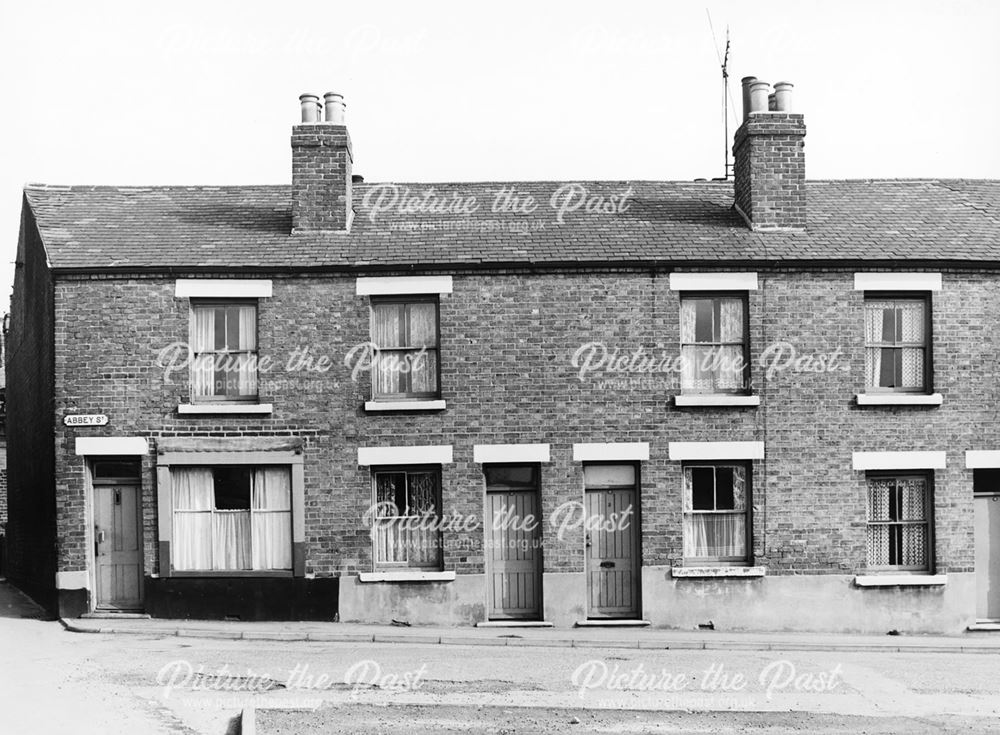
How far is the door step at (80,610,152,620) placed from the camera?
16156 mm

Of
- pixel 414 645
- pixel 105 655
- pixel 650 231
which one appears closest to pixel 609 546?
pixel 414 645

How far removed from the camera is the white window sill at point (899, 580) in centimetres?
1633

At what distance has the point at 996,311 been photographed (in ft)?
55.3

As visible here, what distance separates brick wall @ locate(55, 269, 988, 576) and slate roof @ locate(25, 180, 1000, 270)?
47cm

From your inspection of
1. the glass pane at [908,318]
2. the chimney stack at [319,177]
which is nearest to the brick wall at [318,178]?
the chimney stack at [319,177]

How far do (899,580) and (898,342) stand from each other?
385 cm

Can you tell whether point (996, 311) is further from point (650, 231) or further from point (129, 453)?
point (129, 453)

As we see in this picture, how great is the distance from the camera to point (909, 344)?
663 inches

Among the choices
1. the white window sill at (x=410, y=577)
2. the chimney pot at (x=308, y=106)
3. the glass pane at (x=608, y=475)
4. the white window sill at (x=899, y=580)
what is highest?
the chimney pot at (x=308, y=106)

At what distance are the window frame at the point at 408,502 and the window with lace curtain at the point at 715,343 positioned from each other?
439 centimetres

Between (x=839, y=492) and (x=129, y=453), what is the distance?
11.4m

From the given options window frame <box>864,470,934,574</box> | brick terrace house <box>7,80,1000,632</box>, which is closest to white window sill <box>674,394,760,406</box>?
brick terrace house <box>7,80,1000,632</box>

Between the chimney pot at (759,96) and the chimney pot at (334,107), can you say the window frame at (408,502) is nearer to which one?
the chimney pot at (334,107)

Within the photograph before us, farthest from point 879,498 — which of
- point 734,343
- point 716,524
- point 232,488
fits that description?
point 232,488
